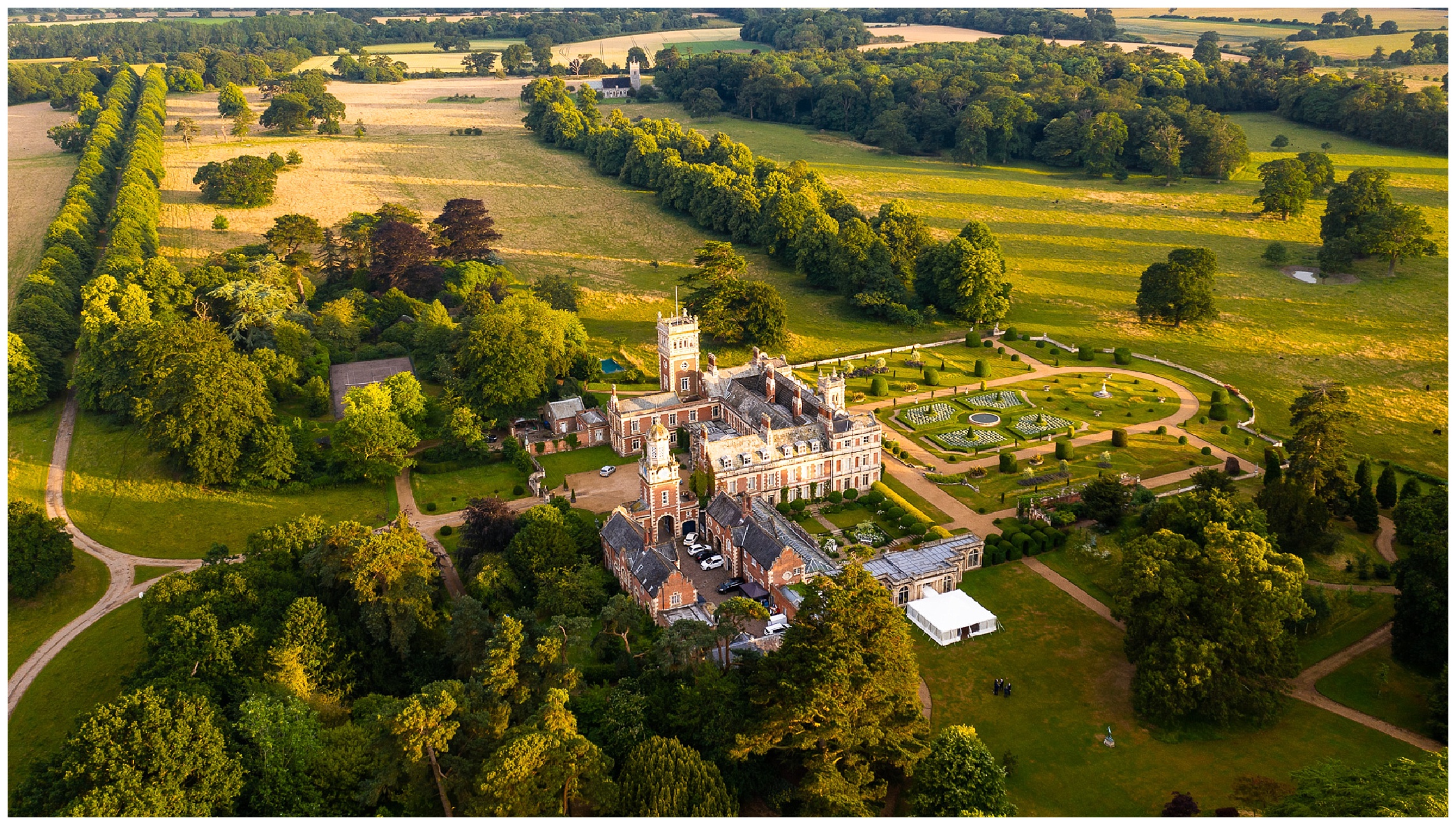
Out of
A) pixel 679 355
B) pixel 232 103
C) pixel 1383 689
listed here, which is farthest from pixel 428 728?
pixel 232 103

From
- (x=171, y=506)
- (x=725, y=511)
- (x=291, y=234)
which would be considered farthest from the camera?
(x=291, y=234)

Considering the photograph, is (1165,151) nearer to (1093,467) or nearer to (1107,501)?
(1093,467)

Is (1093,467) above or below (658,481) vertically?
below

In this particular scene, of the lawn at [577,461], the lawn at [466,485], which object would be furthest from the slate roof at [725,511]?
the lawn at [466,485]

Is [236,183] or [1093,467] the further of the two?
[236,183]

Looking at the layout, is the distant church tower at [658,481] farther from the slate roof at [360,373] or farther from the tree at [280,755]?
the slate roof at [360,373]

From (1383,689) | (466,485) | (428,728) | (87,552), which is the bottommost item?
(87,552)

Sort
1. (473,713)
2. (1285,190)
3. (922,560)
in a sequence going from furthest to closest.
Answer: (1285,190) < (922,560) < (473,713)
